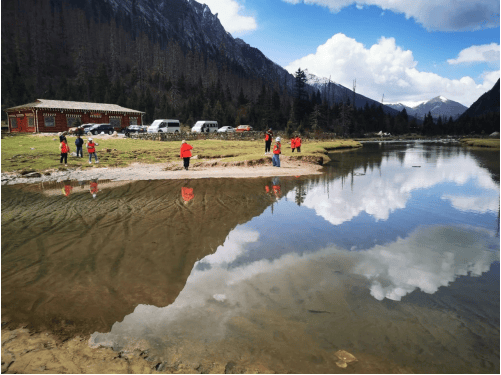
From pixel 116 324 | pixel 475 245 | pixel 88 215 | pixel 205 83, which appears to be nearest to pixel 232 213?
pixel 88 215

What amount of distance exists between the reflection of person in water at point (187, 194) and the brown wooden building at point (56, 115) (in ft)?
131

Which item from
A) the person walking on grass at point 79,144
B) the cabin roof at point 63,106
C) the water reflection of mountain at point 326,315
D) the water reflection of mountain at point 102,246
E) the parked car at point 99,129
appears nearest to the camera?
the water reflection of mountain at point 326,315

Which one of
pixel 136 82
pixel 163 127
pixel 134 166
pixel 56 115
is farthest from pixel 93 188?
pixel 136 82

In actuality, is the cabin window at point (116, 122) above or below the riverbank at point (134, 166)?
above

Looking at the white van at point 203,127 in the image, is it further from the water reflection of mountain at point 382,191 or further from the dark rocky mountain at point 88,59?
the dark rocky mountain at point 88,59

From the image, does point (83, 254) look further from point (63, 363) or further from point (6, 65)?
point (6, 65)

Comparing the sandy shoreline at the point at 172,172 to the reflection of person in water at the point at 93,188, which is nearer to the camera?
the reflection of person in water at the point at 93,188

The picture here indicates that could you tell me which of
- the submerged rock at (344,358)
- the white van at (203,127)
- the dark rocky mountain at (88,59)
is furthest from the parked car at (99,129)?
the submerged rock at (344,358)

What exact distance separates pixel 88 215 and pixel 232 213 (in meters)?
4.69

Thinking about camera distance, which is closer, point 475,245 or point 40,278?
point 40,278

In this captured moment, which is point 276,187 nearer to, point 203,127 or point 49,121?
point 203,127

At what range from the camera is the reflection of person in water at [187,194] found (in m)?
12.8

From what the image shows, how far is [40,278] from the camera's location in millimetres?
6008

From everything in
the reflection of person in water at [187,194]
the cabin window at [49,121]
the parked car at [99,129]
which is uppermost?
the cabin window at [49,121]
